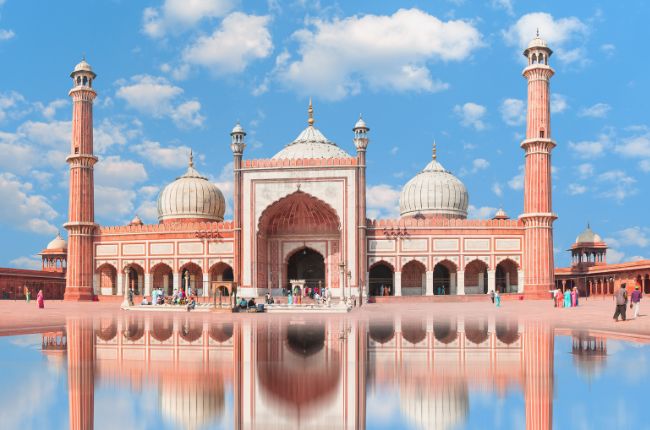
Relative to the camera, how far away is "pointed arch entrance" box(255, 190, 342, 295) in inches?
1216

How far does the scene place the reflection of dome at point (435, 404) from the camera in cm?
418

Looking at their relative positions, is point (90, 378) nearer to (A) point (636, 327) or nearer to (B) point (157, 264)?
(A) point (636, 327)

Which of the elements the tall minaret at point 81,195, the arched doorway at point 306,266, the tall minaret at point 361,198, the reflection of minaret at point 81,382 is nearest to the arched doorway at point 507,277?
the tall minaret at point 361,198

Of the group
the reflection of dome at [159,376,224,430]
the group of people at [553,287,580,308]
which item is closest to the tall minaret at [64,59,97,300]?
the group of people at [553,287,580,308]

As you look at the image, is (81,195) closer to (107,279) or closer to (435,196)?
(107,279)

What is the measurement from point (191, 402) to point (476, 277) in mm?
28134

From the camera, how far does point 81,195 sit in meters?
32.9

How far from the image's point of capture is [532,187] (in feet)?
98.5

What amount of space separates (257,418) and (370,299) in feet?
79.5

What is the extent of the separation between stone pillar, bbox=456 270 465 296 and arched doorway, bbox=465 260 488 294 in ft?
5.17

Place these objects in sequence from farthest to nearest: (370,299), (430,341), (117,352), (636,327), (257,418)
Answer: (370,299), (636,327), (430,341), (117,352), (257,418)

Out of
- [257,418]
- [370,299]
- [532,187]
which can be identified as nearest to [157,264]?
[370,299]

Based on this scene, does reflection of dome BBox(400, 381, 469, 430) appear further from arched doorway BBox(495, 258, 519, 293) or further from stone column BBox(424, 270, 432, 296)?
arched doorway BBox(495, 258, 519, 293)

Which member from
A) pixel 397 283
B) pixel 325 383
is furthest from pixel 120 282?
pixel 325 383
